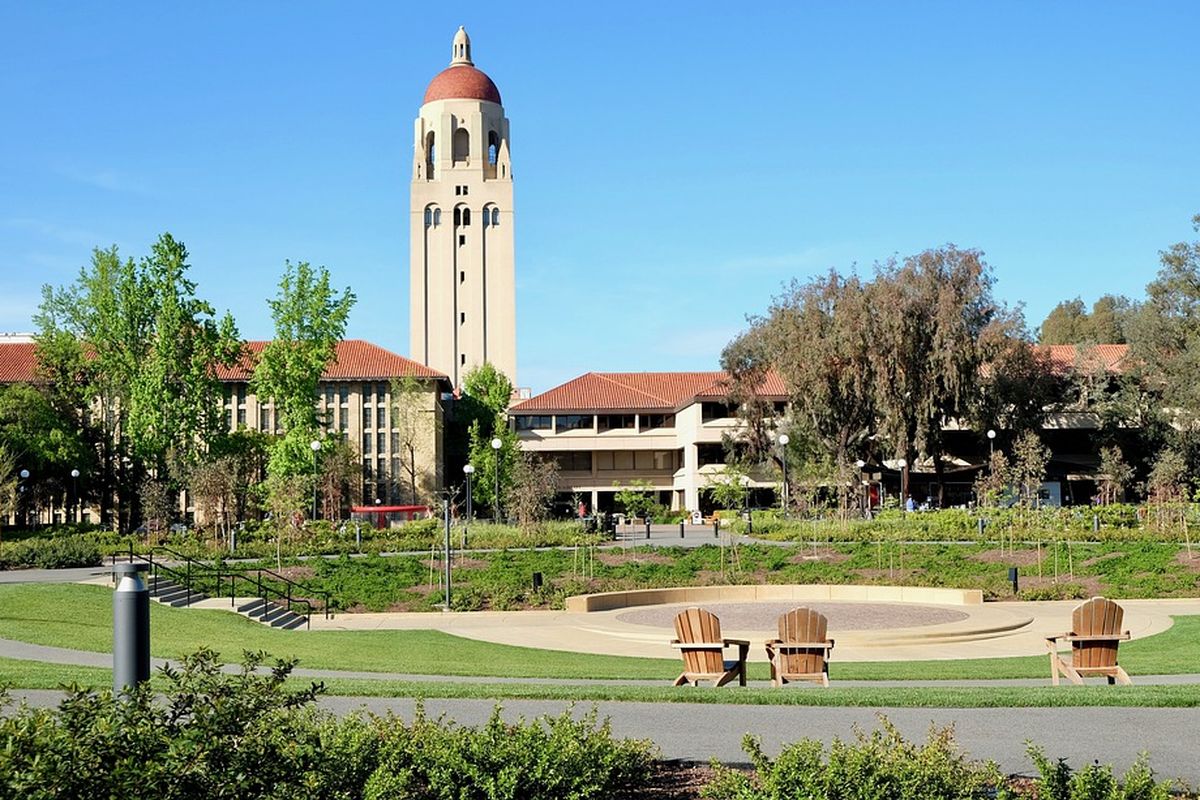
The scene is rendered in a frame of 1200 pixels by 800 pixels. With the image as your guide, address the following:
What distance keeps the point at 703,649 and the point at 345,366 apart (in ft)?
206

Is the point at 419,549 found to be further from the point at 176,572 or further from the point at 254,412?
the point at 254,412

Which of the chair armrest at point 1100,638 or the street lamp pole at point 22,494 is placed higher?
the street lamp pole at point 22,494

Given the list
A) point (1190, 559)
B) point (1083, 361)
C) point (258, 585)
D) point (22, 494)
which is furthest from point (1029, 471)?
point (22, 494)

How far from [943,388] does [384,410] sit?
113ft

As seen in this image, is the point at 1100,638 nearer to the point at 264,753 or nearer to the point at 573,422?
the point at 264,753

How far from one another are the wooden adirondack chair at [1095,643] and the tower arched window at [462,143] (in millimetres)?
85047

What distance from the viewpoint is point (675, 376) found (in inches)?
3201

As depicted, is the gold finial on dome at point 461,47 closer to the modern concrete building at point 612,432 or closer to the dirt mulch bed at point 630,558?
the modern concrete building at point 612,432

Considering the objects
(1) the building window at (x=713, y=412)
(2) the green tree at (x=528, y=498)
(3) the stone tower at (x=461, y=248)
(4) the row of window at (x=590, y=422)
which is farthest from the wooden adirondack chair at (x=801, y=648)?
(3) the stone tower at (x=461, y=248)

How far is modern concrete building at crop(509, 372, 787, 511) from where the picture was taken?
7681 cm

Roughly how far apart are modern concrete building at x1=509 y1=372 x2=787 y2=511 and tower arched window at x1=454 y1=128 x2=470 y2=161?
24683mm

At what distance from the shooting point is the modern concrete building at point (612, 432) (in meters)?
76.8

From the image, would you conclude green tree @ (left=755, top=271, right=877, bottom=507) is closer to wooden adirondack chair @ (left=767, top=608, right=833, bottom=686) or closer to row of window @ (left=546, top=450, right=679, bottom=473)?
row of window @ (left=546, top=450, right=679, bottom=473)

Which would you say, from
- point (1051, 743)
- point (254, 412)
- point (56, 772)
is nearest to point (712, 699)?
point (1051, 743)
